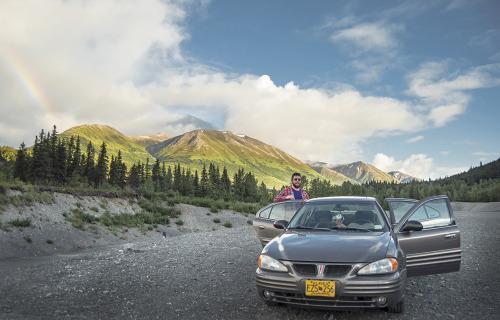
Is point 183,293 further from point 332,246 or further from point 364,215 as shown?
point 364,215

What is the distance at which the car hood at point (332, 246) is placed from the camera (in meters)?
4.80

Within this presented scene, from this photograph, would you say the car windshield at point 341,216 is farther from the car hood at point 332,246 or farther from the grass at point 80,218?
the grass at point 80,218

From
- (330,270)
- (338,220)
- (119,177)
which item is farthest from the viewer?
(119,177)

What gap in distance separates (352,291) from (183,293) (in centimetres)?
355

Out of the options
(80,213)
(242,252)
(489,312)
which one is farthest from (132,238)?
(489,312)

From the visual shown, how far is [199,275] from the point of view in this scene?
8.27 meters

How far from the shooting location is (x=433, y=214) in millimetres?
6902

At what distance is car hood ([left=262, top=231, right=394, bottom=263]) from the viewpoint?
4.80 meters

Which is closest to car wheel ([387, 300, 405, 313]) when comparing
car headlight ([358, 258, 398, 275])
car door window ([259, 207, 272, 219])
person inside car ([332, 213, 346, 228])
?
car headlight ([358, 258, 398, 275])

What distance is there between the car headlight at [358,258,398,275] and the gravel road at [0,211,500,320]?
0.94 m

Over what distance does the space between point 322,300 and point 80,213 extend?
28.2 metres

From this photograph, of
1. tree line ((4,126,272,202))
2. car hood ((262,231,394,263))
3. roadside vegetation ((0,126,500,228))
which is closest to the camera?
car hood ((262,231,394,263))

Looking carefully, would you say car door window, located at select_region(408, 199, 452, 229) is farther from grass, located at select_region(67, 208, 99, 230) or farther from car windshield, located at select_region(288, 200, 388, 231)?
grass, located at select_region(67, 208, 99, 230)

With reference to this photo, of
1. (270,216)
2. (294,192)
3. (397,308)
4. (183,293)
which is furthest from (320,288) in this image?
(294,192)
